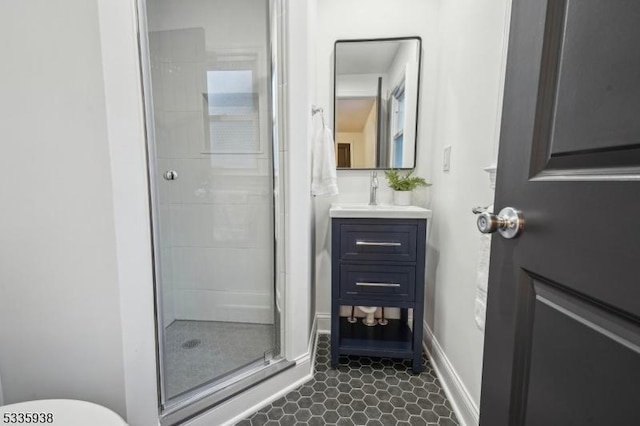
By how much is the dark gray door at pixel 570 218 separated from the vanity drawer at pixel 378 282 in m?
0.79

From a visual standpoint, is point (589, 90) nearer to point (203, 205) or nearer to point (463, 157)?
point (463, 157)

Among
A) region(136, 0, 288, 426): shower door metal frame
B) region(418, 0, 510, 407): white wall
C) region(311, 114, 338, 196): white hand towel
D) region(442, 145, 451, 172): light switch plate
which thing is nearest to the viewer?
region(136, 0, 288, 426): shower door metal frame

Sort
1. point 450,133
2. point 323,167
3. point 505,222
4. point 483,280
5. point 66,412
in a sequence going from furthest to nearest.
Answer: point 323,167 < point 450,133 < point 483,280 < point 66,412 < point 505,222

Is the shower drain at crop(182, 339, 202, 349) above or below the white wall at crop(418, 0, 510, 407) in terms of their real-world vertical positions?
below

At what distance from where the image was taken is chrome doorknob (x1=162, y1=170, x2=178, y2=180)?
1.50 meters

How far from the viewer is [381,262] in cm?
143

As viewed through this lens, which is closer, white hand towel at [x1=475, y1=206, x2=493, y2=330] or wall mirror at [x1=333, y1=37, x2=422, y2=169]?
white hand towel at [x1=475, y1=206, x2=493, y2=330]

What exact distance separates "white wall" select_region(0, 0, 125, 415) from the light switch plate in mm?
1427

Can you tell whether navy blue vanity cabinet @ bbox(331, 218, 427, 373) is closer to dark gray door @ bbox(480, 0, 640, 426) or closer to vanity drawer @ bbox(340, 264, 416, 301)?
vanity drawer @ bbox(340, 264, 416, 301)

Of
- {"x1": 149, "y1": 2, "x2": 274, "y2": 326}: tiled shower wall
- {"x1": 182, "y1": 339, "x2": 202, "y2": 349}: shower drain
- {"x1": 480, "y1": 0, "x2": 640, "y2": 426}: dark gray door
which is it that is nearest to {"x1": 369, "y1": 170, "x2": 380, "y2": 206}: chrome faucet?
{"x1": 149, "y1": 2, "x2": 274, "y2": 326}: tiled shower wall

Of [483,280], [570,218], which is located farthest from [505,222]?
[483,280]

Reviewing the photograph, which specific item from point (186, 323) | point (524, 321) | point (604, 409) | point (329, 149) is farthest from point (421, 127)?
point (186, 323)

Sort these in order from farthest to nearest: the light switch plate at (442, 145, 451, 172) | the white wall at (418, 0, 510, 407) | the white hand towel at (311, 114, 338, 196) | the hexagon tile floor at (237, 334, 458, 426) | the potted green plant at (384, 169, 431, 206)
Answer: the potted green plant at (384, 169, 431, 206) < the white hand towel at (311, 114, 338, 196) < the light switch plate at (442, 145, 451, 172) < the hexagon tile floor at (237, 334, 458, 426) < the white wall at (418, 0, 510, 407)

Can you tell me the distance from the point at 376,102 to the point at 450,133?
1.81ft
